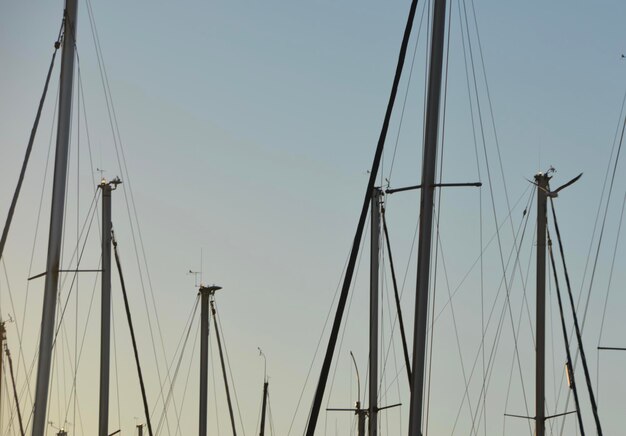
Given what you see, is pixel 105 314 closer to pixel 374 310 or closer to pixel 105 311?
pixel 105 311

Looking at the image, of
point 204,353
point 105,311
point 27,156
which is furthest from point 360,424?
point 27,156

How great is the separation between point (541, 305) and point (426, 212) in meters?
14.4

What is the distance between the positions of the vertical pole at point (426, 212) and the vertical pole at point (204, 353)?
24.1m

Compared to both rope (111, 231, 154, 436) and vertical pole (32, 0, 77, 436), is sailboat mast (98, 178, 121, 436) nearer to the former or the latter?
rope (111, 231, 154, 436)

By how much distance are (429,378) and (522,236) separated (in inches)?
613

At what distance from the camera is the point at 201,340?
184 feet

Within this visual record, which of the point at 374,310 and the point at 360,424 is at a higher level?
the point at 374,310

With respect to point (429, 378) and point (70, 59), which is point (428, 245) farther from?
point (70, 59)

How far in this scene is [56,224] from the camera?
31391 mm

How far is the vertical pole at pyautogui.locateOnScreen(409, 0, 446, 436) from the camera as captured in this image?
98.8ft

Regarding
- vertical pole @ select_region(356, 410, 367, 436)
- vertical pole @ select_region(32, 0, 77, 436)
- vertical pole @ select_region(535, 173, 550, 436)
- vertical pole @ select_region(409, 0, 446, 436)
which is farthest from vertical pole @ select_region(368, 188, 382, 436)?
vertical pole @ select_region(32, 0, 77, 436)

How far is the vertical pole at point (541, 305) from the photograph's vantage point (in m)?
43.4

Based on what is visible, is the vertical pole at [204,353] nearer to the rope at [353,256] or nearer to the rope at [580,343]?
the rope at [580,343]

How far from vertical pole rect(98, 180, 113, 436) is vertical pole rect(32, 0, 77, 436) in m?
15.7
